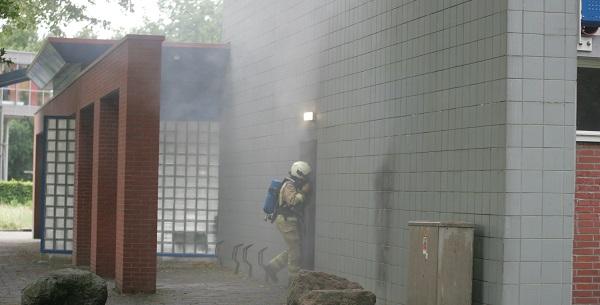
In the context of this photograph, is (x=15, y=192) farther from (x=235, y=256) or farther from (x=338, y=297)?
(x=338, y=297)

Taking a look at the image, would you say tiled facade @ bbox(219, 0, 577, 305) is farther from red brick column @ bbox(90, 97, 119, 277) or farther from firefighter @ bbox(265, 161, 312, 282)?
red brick column @ bbox(90, 97, 119, 277)

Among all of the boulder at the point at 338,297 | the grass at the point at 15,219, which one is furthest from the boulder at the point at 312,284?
the grass at the point at 15,219

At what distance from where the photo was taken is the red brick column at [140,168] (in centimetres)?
1395

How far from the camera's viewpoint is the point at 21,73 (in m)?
25.8

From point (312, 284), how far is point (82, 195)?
30.4ft

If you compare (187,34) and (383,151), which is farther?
(187,34)

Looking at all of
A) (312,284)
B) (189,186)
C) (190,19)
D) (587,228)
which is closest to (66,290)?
(312,284)

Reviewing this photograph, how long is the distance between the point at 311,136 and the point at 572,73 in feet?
19.5

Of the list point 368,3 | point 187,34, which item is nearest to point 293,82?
point 368,3

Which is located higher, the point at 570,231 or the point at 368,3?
the point at 368,3

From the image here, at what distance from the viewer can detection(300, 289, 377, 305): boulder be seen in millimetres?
9930

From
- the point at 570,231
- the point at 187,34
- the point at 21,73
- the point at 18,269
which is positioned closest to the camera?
the point at 570,231

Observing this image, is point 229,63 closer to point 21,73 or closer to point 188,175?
point 188,175

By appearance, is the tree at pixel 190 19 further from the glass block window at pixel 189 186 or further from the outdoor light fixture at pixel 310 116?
the outdoor light fixture at pixel 310 116
